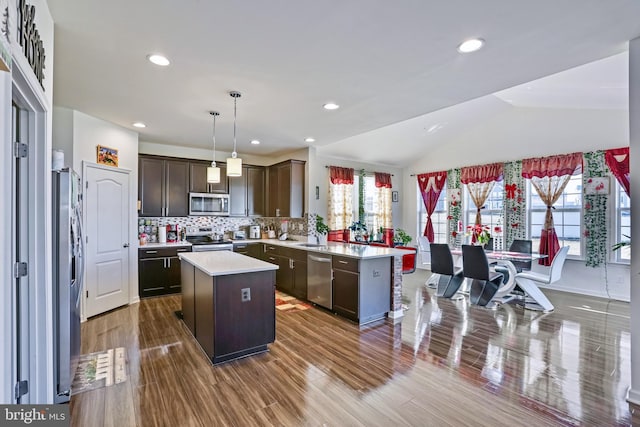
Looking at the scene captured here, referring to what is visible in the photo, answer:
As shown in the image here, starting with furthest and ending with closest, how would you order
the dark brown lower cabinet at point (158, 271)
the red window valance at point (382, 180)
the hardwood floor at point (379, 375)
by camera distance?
the red window valance at point (382, 180) → the dark brown lower cabinet at point (158, 271) → the hardwood floor at point (379, 375)

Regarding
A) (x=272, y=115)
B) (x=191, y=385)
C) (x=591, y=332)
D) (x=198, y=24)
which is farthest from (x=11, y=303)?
(x=591, y=332)

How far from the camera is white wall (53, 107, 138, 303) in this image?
3.78 m

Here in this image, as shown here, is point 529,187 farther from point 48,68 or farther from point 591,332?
point 48,68

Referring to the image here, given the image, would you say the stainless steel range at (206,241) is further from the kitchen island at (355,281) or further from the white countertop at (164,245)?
the kitchen island at (355,281)

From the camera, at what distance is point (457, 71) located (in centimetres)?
271

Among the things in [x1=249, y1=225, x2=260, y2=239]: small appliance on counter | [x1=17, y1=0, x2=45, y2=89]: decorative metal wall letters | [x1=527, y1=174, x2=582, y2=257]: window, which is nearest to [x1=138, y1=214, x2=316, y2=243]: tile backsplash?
[x1=249, y1=225, x2=260, y2=239]: small appliance on counter

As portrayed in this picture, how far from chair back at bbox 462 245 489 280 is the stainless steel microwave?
4.14 metres

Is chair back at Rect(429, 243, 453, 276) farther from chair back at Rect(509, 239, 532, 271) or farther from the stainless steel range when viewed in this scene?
the stainless steel range

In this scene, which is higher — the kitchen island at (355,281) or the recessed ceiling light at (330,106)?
the recessed ceiling light at (330,106)

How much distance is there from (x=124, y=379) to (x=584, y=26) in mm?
4177

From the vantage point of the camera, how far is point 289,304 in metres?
4.64

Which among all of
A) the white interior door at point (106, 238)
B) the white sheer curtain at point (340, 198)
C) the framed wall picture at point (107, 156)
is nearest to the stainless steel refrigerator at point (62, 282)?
the white interior door at point (106, 238)

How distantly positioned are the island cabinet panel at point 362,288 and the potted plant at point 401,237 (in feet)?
9.37

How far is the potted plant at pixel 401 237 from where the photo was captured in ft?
23.4
